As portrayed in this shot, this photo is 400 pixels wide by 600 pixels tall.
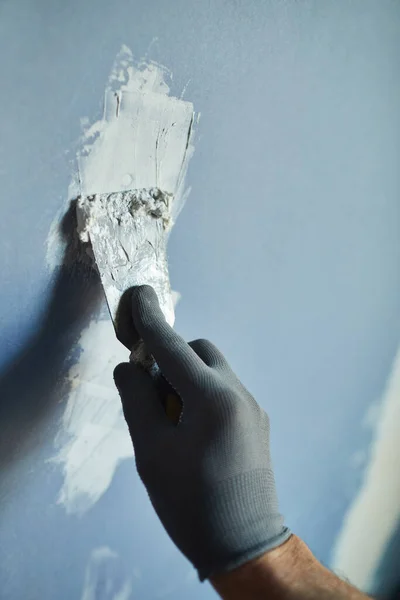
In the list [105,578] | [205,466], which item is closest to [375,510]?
[105,578]

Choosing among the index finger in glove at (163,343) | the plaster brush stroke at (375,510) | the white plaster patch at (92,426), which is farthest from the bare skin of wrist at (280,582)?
the plaster brush stroke at (375,510)

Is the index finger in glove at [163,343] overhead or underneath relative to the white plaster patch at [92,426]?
overhead

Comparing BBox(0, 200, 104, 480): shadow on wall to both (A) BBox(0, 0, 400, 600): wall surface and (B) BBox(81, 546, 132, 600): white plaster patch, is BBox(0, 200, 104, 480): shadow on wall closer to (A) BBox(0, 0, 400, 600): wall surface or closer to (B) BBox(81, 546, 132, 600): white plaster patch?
(A) BBox(0, 0, 400, 600): wall surface

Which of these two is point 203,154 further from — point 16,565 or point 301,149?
point 16,565

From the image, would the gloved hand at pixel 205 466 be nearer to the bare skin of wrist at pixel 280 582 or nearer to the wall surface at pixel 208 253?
the bare skin of wrist at pixel 280 582

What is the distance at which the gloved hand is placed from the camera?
0.54 meters

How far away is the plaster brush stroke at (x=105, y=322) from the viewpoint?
1.99ft

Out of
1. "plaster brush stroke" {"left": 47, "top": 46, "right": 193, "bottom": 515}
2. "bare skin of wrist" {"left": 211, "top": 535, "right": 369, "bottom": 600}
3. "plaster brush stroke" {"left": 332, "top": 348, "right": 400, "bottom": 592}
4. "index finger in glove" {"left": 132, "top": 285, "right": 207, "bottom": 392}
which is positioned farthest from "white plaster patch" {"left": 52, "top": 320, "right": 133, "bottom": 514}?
"plaster brush stroke" {"left": 332, "top": 348, "right": 400, "bottom": 592}

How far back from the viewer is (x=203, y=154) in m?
0.70

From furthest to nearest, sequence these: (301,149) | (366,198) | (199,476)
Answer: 1. (366,198)
2. (301,149)
3. (199,476)

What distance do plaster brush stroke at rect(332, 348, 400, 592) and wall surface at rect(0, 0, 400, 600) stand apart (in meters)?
0.08

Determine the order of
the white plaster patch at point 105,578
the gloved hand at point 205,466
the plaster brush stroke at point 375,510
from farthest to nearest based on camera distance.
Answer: the plaster brush stroke at point 375,510
the white plaster patch at point 105,578
the gloved hand at point 205,466

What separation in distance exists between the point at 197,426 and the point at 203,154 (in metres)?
0.39

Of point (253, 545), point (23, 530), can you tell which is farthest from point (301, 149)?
point (23, 530)
